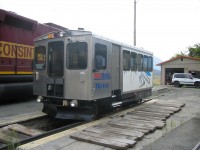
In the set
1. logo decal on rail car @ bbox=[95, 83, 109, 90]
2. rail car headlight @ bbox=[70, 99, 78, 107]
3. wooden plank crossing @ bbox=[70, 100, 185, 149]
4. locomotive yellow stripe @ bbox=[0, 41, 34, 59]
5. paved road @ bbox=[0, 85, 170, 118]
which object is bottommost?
wooden plank crossing @ bbox=[70, 100, 185, 149]

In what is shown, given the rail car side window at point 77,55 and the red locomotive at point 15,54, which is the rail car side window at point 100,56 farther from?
the red locomotive at point 15,54

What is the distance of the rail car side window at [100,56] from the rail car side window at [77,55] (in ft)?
1.37

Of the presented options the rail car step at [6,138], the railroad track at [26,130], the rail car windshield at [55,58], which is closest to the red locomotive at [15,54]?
the railroad track at [26,130]

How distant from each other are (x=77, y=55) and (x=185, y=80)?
26286 millimetres

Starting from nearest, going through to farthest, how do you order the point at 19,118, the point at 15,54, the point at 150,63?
the point at 19,118 → the point at 15,54 → the point at 150,63

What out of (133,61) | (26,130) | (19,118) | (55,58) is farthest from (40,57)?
(133,61)

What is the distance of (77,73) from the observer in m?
9.19

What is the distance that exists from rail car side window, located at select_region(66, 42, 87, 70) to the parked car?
1029 inches

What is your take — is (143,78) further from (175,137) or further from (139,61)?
(175,137)

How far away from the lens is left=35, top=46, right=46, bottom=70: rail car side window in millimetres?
10172

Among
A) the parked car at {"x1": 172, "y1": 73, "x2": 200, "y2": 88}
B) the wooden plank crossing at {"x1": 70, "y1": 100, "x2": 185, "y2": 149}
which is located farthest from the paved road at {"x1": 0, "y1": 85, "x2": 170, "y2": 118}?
the parked car at {"x1": 172, "y1": 73, "x2": 200, "y2": 88}

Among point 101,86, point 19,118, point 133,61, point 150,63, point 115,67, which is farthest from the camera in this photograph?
point 150,63

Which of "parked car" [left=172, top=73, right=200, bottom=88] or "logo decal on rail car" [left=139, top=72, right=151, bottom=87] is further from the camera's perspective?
"parked car" [left=172, top=73, right=200, bottom=88]

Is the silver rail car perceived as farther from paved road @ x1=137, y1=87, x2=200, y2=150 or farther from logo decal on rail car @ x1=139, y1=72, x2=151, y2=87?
logo decal on rail car @ x1=139, y1=72, x2=151, y2=87
